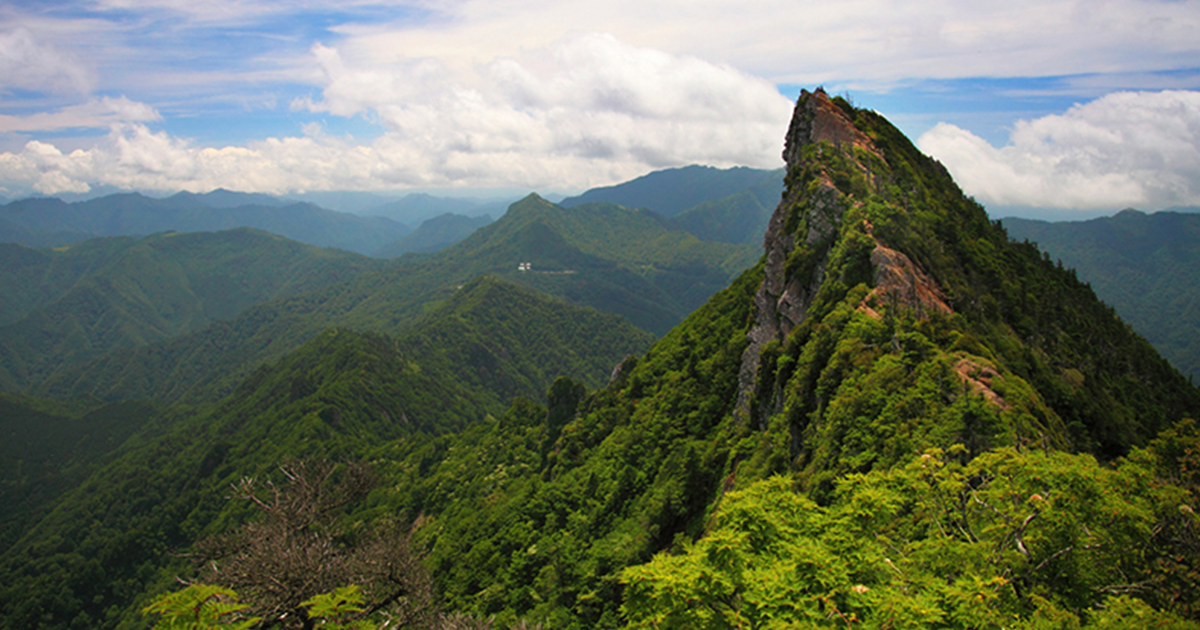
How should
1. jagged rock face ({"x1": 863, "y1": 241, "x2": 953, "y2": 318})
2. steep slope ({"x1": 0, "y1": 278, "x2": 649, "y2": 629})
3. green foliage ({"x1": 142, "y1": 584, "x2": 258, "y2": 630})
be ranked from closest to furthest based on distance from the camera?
green foliage ({"x1": 142, "y1": 584, "x2": 258, "y2": 630}) < jagged rock face ({"x1": 863, "y1": 241, "x2": 953, "y2": 318}) < steep slope ({"x1": 0, "y1": 278, "x2": 649, "y2": 629})

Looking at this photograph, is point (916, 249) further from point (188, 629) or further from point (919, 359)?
point (188, 629)

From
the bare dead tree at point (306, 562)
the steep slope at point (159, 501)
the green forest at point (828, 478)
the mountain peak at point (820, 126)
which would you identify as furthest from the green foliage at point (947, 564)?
the steep slope at point (159, 501)

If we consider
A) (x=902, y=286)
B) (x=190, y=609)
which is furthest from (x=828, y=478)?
(x=190, y=609)

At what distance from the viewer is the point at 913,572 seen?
13.2 m

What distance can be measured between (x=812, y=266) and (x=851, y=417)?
2276 centimetres

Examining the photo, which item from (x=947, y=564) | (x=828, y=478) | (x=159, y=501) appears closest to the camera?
(x=947, y=564)

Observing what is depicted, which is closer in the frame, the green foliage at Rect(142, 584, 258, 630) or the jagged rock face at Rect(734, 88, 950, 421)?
the green foliage at Rect(142, 584, 258, 630)

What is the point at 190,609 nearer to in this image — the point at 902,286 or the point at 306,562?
the point at 306,562

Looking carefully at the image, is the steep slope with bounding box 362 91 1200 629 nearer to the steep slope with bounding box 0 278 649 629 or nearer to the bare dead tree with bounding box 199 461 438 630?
the bare dead tree with bounding box 199 461 438 630

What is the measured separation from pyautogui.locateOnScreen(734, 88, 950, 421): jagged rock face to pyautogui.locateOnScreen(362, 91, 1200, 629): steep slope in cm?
22

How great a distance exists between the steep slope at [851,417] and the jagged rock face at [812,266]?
0.74 ft

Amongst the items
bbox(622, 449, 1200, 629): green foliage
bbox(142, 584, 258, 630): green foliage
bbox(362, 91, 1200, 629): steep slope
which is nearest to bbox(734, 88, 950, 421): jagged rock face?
bbox(362, 91, 1200, 629): steep slope

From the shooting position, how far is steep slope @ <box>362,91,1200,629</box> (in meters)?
13.0

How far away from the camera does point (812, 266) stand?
4612 centimetres
